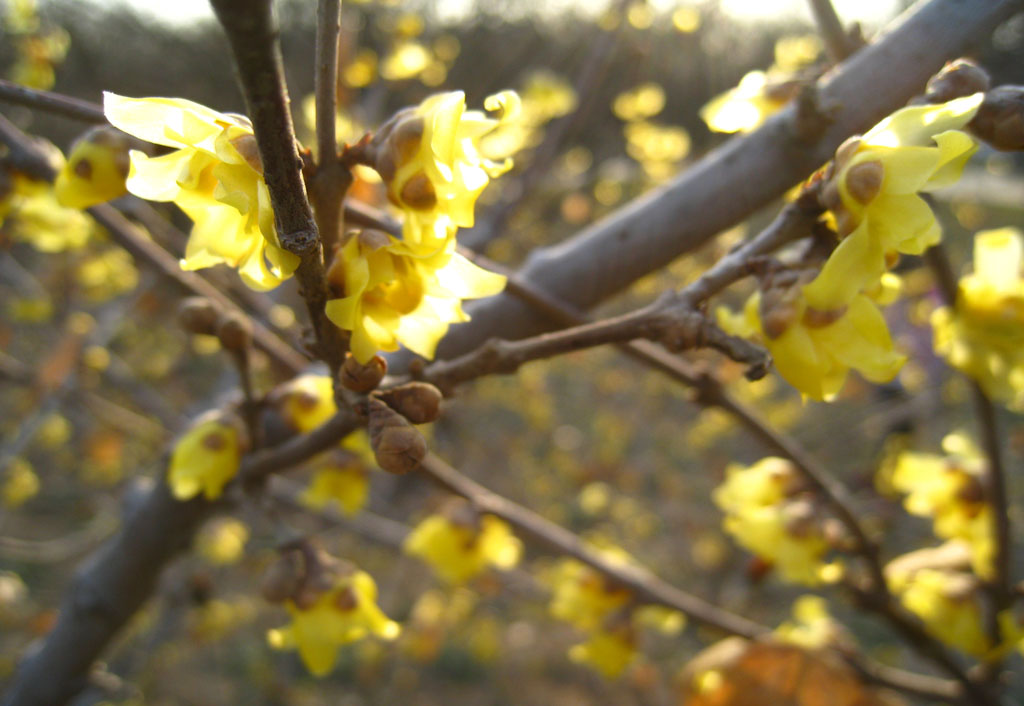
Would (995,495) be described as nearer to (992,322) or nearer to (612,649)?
(992,322)

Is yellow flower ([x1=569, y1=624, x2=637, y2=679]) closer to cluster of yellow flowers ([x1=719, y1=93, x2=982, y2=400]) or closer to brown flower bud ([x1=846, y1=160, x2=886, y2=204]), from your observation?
cluster of yellow flowers ([x1=719, y1=93, x2=982, y2=400])

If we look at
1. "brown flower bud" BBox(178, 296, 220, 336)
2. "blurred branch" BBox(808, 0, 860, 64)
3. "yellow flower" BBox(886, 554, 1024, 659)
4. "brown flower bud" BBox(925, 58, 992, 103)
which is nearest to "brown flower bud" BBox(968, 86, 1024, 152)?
"brown flower bud" BBox(925, 58, 992, 103)

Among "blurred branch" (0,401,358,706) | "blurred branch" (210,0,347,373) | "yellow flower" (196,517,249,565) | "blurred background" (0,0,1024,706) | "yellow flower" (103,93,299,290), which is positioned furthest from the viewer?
"yellow flower" (196,517,249,565)

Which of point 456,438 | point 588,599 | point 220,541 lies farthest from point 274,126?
point 456,438

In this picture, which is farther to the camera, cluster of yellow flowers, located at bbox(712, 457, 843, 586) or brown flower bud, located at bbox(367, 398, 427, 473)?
cluster of yellow flowers, located at bbox(712, 457, 843, 586)

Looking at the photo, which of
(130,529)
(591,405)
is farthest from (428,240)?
(591,405)

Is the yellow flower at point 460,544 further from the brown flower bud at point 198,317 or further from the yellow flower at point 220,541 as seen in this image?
the yellow flower at point 220,541
